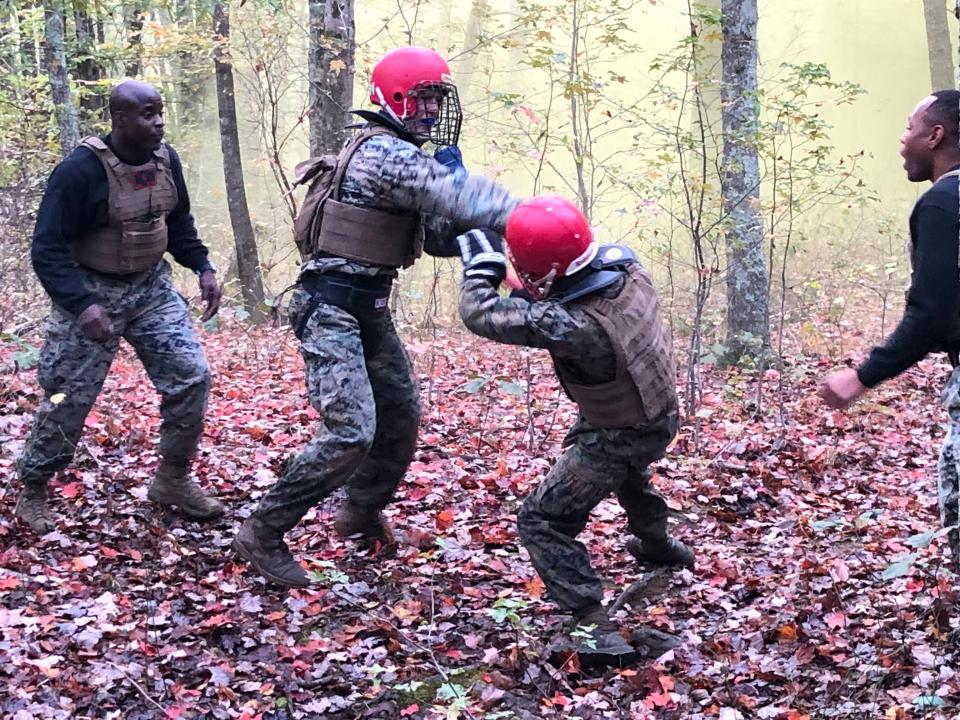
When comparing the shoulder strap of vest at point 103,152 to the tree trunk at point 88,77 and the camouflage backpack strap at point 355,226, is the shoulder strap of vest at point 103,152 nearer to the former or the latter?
the camouflage backpack strap at point 355,226

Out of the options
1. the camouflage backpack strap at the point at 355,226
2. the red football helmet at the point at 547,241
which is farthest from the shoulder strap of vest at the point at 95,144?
the red football helmet at the point at 547,241

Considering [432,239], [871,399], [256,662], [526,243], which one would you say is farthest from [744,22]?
[256,662]

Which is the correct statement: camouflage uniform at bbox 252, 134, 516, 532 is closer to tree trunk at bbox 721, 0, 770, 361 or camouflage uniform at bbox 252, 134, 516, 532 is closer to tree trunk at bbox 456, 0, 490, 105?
tree trunk at bbox 456, 0, 490, 105

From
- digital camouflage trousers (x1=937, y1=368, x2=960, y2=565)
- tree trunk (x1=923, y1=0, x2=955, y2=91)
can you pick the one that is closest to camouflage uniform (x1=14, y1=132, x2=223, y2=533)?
digital camouflage trousers (x1=937, y1=368, x2=960, y2=565)

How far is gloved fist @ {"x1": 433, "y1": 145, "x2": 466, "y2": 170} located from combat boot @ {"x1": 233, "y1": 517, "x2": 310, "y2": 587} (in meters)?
2.09

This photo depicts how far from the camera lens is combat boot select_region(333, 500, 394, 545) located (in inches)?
215

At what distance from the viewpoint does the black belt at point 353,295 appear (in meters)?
4.85

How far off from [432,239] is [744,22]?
241 inches

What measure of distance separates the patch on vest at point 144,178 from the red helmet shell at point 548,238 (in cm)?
248

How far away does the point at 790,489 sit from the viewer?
6324mm

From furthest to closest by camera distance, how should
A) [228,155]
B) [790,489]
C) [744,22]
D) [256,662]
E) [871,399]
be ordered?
[228,155] → [744,22] → [871,399] → [790,489] → [256,662]

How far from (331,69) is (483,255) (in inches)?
180

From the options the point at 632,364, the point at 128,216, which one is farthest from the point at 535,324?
the point at 128,216

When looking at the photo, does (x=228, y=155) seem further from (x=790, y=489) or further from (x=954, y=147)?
(x=954, y=147)
